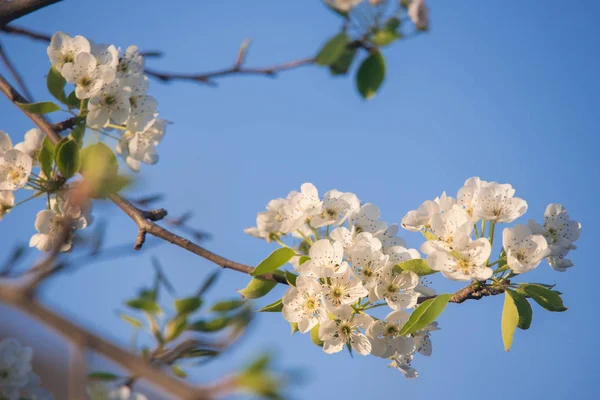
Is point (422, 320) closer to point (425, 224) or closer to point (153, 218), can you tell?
point (425, 224)

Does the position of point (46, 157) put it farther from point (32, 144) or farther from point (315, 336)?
point (315, 336)

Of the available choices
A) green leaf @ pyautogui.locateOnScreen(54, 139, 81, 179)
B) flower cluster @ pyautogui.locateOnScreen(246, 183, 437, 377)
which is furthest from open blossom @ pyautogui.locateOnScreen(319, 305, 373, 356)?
green leaf @ pyautogui.locateOnScreen(54, 139, 81, 179)

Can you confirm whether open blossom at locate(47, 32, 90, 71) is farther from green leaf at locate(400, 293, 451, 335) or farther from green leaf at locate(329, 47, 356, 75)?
green leaf at locate(400, 293, 451, 335)

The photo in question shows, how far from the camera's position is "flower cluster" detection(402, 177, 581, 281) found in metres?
1.61

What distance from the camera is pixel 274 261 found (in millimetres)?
1715

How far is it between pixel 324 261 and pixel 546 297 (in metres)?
0.63

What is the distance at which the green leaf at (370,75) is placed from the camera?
2.03m

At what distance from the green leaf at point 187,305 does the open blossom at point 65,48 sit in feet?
3.02

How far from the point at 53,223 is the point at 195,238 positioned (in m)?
0.98

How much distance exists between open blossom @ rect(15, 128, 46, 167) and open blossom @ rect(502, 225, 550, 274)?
5.06ft

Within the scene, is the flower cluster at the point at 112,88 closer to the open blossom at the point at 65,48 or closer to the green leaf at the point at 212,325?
the open blossom at the point at 65,48

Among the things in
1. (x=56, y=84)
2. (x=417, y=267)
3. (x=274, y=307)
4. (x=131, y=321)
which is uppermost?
(x=56, y=84)

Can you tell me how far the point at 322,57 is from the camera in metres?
1.94

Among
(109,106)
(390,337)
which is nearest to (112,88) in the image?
(109,106)
